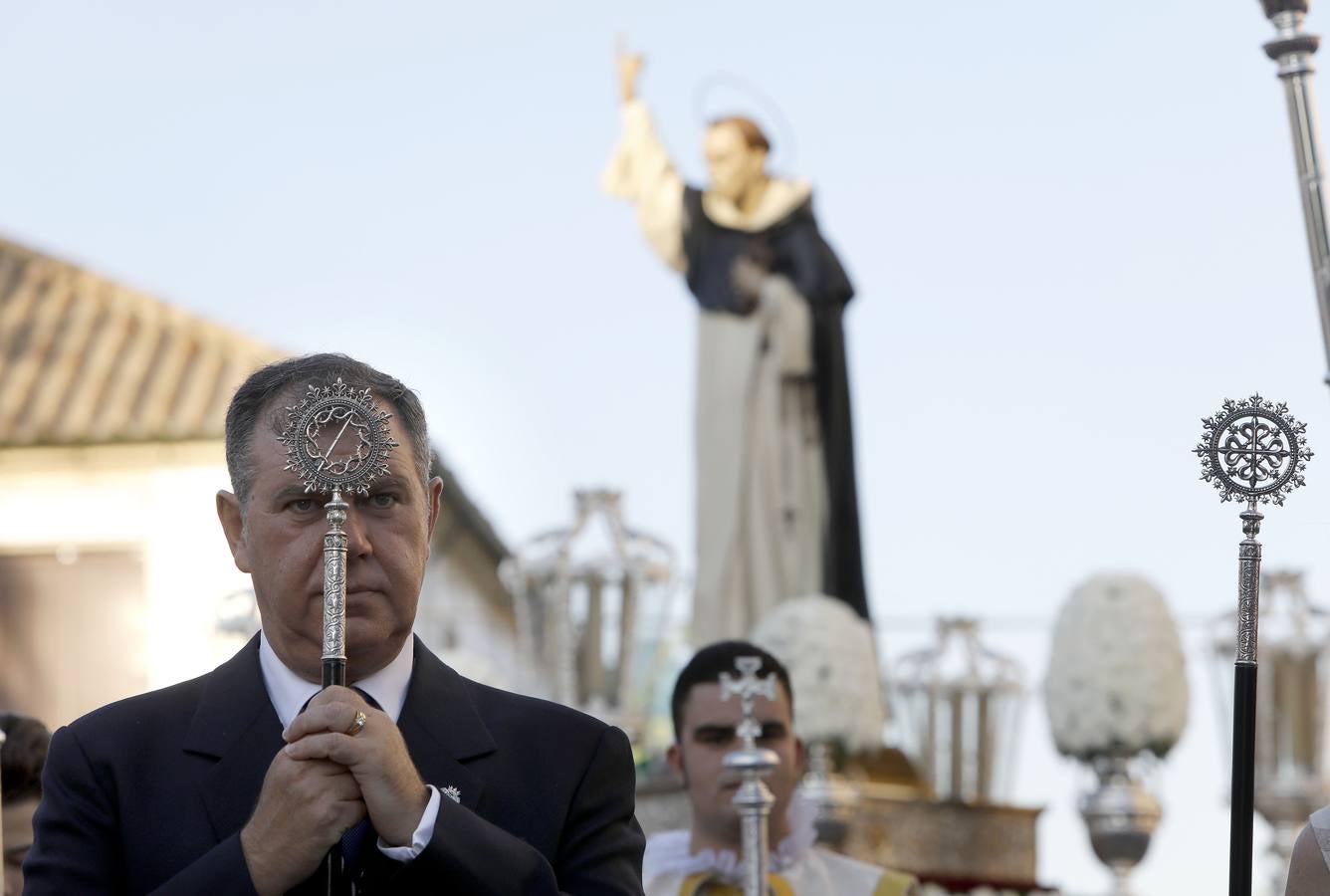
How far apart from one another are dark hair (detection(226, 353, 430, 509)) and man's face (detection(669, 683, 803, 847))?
2391mm

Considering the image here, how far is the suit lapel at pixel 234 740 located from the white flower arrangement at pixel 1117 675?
19.4 ft

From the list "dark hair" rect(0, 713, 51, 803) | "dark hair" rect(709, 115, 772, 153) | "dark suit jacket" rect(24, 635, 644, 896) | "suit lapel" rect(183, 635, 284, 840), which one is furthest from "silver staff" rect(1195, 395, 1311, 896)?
"dark hair" rect(709, 115, 772, 153)

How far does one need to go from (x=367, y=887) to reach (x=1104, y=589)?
20.5 feet

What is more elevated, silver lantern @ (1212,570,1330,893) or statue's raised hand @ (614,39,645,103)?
statue's raised hand @ (614,39,645,103)

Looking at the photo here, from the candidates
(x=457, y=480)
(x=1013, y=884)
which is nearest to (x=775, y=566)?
(x=1013, y=884)

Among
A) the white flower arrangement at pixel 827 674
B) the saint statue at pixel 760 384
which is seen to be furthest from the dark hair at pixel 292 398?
the saint statue at pixel 760 384

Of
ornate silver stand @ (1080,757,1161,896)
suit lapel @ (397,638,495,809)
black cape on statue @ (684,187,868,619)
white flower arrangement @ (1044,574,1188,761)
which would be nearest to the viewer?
suit lapel @ (397,638,495,809)

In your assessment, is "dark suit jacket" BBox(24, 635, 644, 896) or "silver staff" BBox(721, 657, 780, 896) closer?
"dark suit jacket" BBox(24, 635, 644, 896)

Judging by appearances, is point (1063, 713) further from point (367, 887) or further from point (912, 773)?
point (367, 887)

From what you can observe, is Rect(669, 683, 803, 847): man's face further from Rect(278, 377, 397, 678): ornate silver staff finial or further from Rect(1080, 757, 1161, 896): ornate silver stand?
Rect(1080, 757, 1161, 896): ornate silver stand

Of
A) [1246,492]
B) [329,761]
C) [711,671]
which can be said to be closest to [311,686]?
[329,761]

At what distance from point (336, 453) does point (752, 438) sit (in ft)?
30.7

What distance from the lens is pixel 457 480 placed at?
20.9 metres

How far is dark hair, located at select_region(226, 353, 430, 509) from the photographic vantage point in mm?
3039
